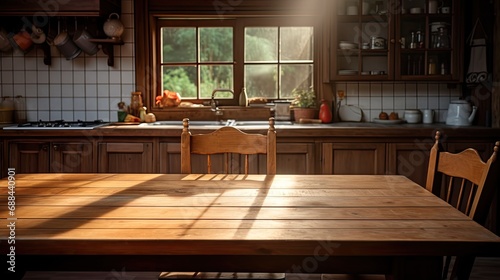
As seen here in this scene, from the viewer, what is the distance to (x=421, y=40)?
4051 mm

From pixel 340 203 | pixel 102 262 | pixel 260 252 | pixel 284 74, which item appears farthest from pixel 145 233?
pixel 284 74

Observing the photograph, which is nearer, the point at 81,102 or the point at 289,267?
the point at 289,267

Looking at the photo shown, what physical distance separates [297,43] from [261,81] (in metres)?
0.42

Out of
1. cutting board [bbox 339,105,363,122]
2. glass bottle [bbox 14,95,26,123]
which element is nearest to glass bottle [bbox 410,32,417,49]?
cutting board [bbox 339,105,363,122]

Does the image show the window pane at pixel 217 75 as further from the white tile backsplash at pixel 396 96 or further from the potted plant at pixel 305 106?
the white tile backsplash at pixel 396 96

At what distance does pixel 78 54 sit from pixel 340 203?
310cm

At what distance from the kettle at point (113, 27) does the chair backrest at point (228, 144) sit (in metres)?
1.91

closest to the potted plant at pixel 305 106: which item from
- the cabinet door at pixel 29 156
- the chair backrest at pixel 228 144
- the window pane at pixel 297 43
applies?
the window pane at pixel 297 43

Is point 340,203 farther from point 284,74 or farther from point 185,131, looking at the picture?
point 284,74

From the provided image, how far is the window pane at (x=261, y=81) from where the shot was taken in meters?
4.43

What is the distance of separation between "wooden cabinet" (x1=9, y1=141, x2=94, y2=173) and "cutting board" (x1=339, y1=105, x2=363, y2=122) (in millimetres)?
1927

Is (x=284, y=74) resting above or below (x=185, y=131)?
above

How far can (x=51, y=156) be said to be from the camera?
3768 millimetres

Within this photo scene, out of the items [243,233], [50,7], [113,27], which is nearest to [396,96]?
[113,27]
